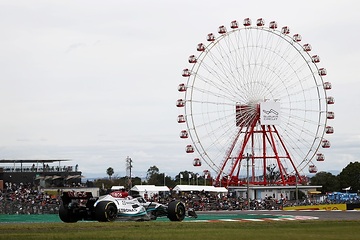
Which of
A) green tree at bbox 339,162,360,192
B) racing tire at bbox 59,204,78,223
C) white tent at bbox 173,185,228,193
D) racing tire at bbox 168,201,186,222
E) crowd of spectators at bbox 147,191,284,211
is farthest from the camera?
green tree at bbox 339,162,360,192

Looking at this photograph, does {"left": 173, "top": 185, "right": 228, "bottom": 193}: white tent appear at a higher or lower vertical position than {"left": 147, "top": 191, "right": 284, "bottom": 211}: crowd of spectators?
higher

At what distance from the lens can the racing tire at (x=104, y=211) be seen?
3697 cm

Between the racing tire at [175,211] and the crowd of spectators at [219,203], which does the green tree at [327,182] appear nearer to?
the crowd of spectators at [219,203]

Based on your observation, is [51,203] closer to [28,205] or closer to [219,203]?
[28,205]

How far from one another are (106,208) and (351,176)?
124 m

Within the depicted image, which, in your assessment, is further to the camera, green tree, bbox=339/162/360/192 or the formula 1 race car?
green tree, bbox=339/162/360/192

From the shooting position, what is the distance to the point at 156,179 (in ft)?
558

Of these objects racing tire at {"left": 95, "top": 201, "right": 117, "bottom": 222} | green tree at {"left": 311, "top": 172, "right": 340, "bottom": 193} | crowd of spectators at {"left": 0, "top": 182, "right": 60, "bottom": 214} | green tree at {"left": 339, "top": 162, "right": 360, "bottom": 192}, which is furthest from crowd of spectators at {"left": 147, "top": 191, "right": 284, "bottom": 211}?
green tree at {"left": 311, "top": 172, "right": 340, "bottom": 193}

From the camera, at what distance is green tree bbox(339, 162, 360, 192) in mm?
151750

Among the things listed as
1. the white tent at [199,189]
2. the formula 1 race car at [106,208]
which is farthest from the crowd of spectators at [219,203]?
the formula 1 race car at [106,208]

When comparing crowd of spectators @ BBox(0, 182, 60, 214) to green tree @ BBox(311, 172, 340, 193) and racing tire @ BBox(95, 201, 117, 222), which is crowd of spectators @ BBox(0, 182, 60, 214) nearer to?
racing tire @ BBox(95, 201, 117, 222)

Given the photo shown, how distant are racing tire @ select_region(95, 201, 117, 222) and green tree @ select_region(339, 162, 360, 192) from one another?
390 feet

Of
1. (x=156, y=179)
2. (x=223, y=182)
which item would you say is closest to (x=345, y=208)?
(x=223, y=182)

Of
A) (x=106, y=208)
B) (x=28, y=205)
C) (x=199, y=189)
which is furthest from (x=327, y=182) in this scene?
(x=106, y=208)
